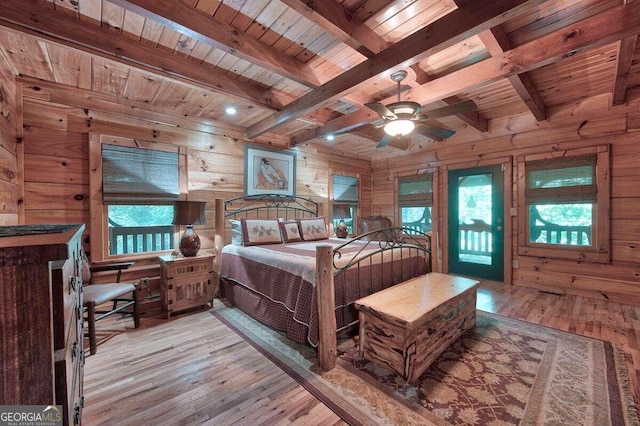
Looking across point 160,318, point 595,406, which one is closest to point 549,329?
point 595,406

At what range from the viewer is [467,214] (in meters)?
4.72

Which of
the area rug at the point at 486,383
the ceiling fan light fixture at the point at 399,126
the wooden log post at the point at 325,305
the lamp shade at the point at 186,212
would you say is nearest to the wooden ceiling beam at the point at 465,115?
the ceiling fan light fixture at the point at 399,126

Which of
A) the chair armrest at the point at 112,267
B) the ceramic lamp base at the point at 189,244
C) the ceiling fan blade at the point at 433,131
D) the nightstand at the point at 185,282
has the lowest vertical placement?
the nightstand at the point at 185,282

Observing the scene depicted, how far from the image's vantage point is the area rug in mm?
1540

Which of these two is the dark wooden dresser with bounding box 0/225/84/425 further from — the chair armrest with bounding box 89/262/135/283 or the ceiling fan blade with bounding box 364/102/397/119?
the chair armrest with bounding box 89/262/135/283

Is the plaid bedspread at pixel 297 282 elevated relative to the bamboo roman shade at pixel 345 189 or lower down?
Answer: lower down

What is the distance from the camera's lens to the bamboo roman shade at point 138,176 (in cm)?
296

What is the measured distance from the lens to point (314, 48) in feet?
7.22

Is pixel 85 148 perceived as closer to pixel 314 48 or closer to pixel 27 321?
pixel 314 48

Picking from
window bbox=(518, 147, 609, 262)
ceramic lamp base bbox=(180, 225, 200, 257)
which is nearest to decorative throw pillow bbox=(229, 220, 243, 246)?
ceramic lamp base bbox=(180, 225, 200, 257)

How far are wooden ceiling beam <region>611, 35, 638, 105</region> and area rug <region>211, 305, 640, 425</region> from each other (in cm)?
239

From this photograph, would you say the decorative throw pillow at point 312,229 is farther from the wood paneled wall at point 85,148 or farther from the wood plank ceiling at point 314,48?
the wood plank ceiling at point 314,48

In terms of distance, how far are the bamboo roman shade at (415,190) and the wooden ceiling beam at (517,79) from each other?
1.91 metres

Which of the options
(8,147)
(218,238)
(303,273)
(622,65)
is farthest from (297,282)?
(622,65)
